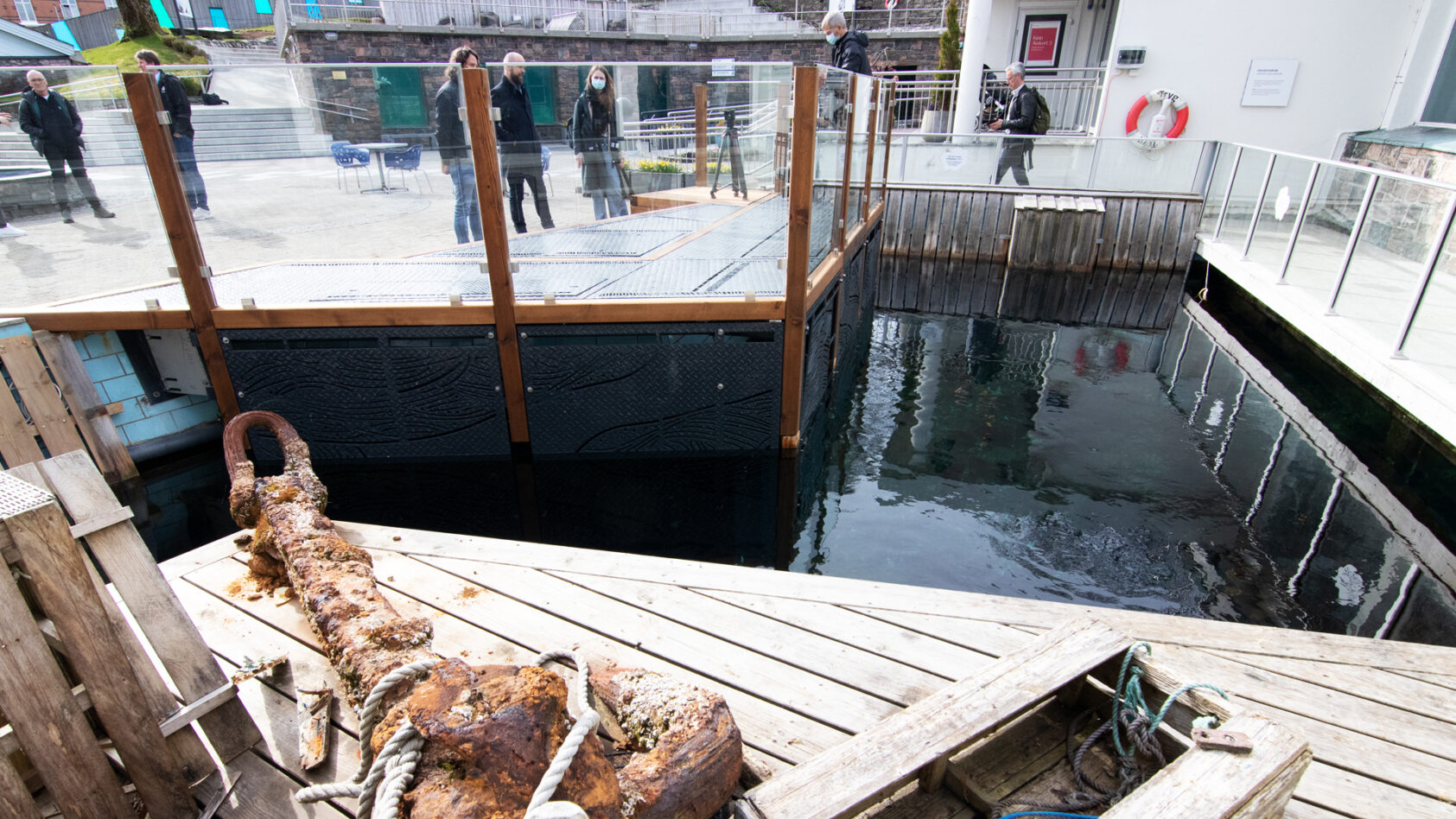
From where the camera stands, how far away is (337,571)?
218 centimetres

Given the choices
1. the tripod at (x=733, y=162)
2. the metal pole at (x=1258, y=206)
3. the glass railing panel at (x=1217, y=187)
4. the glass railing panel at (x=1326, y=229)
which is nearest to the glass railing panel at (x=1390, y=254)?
the glass railing panel at (x=1326, y=229)

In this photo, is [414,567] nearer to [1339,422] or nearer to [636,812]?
[636,812]

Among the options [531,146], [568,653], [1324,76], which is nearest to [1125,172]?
[1324,76]

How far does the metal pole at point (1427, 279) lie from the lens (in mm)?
4277

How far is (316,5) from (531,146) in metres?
25.9

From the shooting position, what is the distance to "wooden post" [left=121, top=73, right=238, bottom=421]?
372 centimetres

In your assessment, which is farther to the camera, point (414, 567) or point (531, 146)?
point (531, 146)

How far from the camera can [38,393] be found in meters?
4.11

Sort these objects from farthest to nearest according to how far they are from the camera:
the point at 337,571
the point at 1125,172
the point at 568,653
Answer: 1. the point at 1125,172
2. the point at 337,571
3. the point at 568,653

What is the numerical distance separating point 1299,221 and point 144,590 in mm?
8138

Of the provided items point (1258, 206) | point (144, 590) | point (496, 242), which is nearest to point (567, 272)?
point (496, 242)

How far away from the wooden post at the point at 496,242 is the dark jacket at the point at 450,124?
49 mm

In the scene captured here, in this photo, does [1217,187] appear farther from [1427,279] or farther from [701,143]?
[701,143]

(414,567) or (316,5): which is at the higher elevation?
(316,5)
